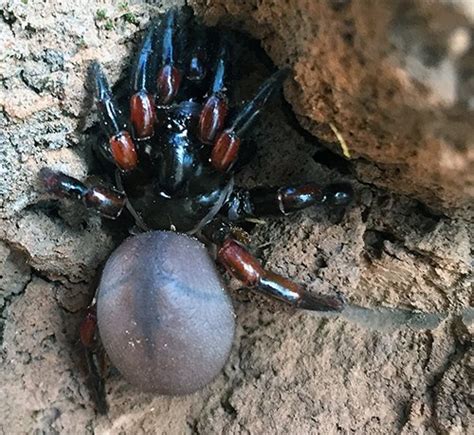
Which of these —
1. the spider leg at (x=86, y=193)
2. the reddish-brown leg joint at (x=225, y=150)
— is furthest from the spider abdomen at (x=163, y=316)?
the reddish-brown leg joint at (x=225, y=150)

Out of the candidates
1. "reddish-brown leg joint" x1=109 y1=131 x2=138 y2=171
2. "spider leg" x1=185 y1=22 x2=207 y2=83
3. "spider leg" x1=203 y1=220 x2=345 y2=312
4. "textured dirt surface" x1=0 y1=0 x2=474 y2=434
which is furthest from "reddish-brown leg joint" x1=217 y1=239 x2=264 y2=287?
"spider leg" x1=185 y1=22 x2=207 y2=83

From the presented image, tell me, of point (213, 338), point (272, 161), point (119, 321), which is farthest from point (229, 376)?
point (272, 161)

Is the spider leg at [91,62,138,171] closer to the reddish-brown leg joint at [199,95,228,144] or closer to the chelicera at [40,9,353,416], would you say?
the chelicera at [40,9,353,416]

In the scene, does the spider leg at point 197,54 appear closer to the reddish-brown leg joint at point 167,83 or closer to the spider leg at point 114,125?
the reddish-brown leg joint at point 167,83

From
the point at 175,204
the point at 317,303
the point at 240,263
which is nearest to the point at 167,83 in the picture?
the point at 175,204

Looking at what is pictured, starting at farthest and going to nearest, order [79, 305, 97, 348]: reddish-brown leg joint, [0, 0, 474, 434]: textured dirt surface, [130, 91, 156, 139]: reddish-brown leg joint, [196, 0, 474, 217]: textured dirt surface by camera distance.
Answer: [79, 305, 97, 348]: reddish-brown leg joint < [130, 91, 156, 139]: reddish-brown leg joint < [0, 0, 474, 434]: textured dirt surface < [196, 0, 474, 217]: textured dirt surface

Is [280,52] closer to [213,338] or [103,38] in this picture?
[103,38]
